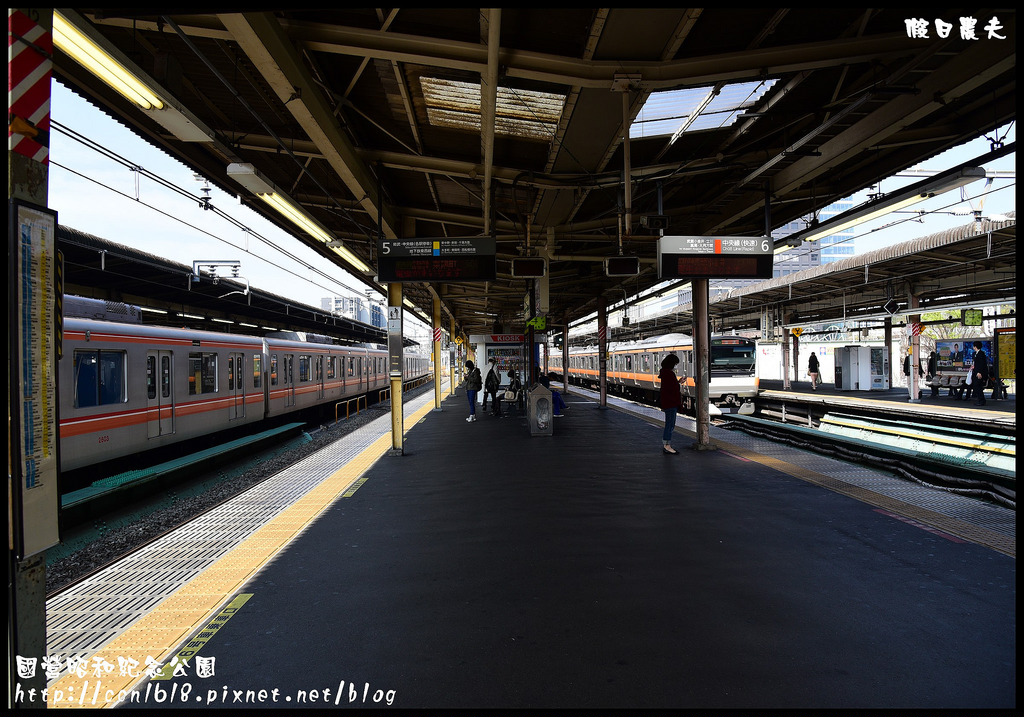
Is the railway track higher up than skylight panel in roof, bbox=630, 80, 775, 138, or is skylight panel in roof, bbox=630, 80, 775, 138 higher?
skylight panel in roof, bbox=630, 80, 775, 138

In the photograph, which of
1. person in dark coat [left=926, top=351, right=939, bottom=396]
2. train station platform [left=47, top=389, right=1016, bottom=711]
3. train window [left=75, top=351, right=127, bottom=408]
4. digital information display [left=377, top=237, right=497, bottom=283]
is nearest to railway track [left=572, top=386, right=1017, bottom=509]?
train station platform [left=47, top=389, right=1016, bottom=711]

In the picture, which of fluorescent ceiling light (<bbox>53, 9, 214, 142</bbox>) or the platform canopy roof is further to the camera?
the platform canopy roof

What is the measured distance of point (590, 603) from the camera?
11.7 feet

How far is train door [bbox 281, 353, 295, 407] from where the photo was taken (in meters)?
14.9

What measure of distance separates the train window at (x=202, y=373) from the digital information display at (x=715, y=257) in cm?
867

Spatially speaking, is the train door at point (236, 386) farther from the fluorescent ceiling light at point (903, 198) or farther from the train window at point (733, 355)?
the train window at point (733, 355)

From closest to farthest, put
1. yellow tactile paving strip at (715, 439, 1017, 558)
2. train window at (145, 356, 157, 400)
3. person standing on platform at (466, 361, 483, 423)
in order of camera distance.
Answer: yellow tactile paving strip at (715, 439, 1017, 558), train window at (145, 356, 157, 400), person standing on platform at (466, 361, 483, 423)

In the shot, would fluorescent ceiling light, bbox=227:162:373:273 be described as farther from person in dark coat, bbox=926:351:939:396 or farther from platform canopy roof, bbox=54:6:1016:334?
person in dark coat, bbox=926:351:939:396

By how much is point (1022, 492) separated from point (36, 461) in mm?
3976

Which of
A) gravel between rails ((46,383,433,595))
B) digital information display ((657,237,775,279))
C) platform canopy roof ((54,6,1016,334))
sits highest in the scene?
platform canopy roof ((54,6,1016,334))

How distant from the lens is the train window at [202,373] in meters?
10.1

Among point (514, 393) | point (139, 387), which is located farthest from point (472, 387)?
point (139, 387)

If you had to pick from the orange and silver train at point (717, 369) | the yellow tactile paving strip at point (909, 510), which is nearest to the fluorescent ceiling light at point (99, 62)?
the yellow tactile paving strip at point (909, 510)

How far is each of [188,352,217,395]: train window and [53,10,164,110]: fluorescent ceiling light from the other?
22.2 ft
